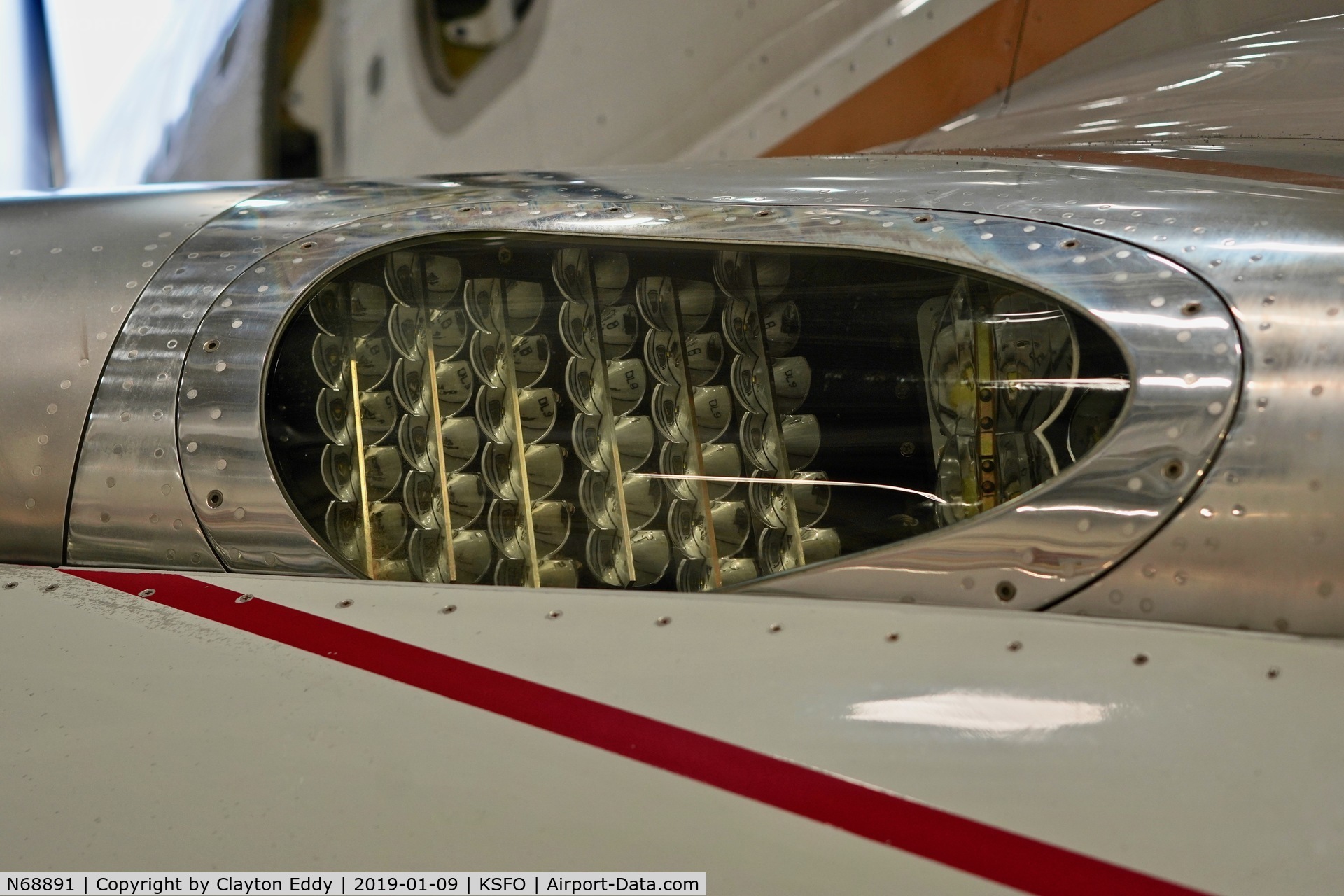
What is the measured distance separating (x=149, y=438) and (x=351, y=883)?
0.50 meters

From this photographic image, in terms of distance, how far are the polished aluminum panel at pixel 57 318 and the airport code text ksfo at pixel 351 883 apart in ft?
1.29

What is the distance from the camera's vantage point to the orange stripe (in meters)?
1.60

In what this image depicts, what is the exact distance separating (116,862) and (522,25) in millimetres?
1683

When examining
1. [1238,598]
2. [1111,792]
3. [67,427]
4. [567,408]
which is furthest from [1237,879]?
[67,427]

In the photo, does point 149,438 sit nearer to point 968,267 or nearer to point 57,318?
point 57,318

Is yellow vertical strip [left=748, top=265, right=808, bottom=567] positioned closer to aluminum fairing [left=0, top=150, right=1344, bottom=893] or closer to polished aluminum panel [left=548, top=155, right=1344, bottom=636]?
aluminum fairing [left=0, top=150, right=1344, bottom=893]

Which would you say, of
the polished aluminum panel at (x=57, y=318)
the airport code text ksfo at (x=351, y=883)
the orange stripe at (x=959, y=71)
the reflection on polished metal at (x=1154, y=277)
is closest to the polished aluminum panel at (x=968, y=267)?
the reflection on polished metal at (x=1154, y=277)

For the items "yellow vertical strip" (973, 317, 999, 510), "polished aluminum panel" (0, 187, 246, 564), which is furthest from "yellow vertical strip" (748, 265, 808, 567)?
"polished aluminum panel" (0, 187, 246, 564)

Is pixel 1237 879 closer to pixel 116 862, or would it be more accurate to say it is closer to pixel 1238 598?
pixel 1238 598

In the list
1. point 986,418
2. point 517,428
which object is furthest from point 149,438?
point 986,418

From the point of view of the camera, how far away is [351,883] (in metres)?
0.67

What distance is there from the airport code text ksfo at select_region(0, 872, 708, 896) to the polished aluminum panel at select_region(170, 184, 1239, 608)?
0.99 feet

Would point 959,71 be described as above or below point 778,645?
above

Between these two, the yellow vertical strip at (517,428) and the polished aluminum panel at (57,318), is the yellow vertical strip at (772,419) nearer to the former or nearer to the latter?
the yellow vertical strip at (517,428)
